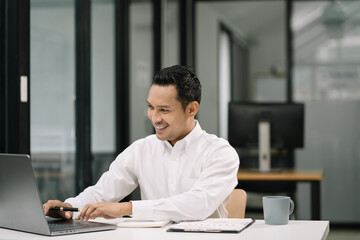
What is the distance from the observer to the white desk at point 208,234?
1.78 meters

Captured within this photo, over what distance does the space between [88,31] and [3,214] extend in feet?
7.23

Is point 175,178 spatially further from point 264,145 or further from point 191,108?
point 264,145

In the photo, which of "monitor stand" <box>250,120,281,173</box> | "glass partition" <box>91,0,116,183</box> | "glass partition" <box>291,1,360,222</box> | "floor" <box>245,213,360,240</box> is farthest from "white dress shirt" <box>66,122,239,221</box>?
"glass partition" <box>291,1,360,222</box>

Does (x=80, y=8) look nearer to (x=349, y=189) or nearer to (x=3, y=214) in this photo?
(x=3, y=214)

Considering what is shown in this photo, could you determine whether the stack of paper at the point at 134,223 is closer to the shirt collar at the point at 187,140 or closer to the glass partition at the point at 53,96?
the shirt collar at the point at 187,140

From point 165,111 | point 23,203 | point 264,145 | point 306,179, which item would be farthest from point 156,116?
point 264,145

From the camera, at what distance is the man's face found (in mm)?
2254

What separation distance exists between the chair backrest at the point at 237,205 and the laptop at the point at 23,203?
63 centimetres

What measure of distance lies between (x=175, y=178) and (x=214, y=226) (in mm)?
446

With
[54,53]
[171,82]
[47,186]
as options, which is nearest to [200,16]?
[54,53]

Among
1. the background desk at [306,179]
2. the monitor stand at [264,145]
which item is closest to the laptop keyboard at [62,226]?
the background desk at [306,179]

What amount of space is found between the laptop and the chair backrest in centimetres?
63

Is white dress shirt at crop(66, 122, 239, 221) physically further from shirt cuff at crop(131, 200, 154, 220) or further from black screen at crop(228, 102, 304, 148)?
black screen at crop(228, 102, 304, 148)

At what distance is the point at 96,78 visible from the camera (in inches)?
164
